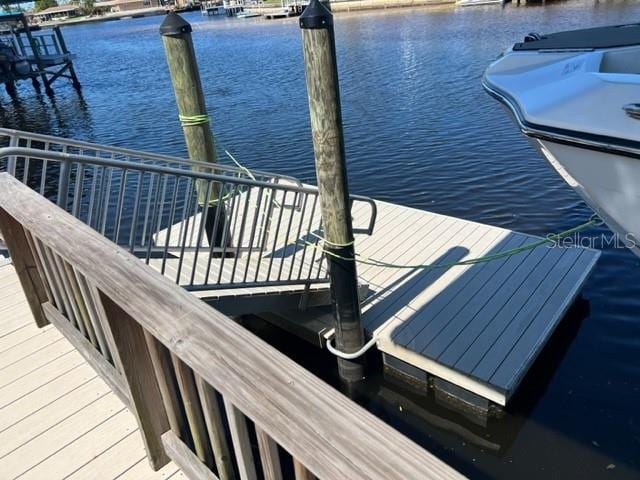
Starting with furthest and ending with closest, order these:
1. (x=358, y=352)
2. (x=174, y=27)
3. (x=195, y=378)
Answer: (x=358, y=352) → (x=174, y=27) → (x=195, y=378)

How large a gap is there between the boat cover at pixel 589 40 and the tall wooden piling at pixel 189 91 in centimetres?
301

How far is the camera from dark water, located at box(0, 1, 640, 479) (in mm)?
4320

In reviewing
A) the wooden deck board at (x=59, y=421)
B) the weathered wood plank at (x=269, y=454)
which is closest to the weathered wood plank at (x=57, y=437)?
the wooden deck board at (x=59, y=421)

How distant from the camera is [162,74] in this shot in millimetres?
26672

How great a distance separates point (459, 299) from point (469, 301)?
10 cm

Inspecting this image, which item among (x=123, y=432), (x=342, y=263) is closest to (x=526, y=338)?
(x=342, y=263)

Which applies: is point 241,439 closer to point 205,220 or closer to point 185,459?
point 185,459

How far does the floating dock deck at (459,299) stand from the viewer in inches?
171

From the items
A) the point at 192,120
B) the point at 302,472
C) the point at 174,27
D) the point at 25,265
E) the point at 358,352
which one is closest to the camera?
the point at 302,472

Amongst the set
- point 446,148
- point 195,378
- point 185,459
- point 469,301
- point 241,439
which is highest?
point 195,378

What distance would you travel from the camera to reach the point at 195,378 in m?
1.63

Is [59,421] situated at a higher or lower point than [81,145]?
lower

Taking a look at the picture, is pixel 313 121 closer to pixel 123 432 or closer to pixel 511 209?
pixel 123 432

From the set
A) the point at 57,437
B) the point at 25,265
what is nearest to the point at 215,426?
the point at 57,437
